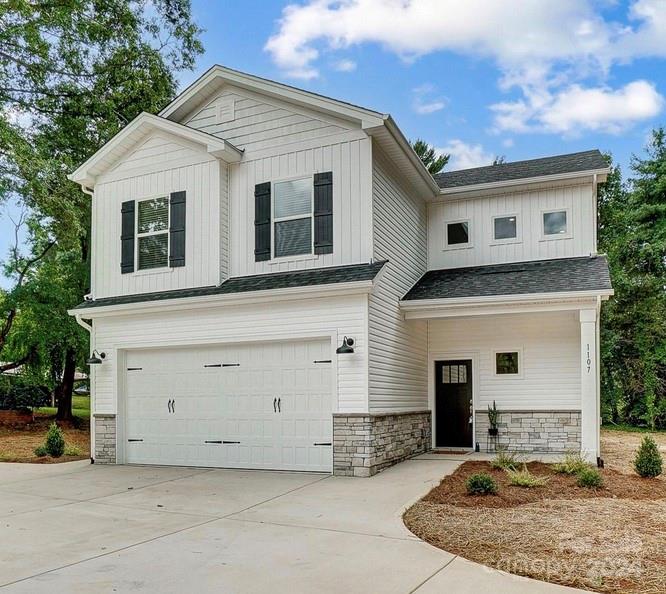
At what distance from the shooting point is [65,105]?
16.2 m

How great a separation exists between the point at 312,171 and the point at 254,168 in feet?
3.92

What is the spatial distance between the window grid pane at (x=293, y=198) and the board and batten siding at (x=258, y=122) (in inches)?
29.9

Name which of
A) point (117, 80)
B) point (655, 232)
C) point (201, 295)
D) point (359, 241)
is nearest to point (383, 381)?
point (359, 241)

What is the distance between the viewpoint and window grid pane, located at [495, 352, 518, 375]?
471 inches

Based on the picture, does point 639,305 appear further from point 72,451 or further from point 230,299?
point 72,451

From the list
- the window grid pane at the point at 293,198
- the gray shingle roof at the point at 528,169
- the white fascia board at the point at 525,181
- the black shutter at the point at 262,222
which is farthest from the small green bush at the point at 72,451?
the gray shingle roof at the point at 528,169

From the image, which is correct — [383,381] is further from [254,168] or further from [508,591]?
[508,591]

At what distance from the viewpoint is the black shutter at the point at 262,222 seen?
1073 centimetres

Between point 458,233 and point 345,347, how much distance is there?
5.11m

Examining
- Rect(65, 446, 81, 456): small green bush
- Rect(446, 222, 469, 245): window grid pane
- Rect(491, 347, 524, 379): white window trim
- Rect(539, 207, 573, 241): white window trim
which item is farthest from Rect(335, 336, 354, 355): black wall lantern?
Rect(65, 446, 81, 456): small green bush

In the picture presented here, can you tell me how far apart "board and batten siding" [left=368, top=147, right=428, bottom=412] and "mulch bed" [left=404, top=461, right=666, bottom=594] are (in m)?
2.38

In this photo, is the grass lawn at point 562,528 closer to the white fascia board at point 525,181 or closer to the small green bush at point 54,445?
the white fascia board at point 525,181

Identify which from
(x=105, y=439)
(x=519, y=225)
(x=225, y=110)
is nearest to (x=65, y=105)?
(x=225, y=110)

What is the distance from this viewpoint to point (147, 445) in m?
11.2
